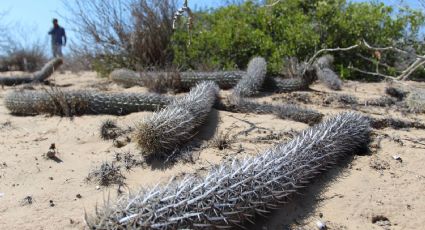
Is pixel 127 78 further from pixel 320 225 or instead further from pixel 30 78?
pixel 320 225

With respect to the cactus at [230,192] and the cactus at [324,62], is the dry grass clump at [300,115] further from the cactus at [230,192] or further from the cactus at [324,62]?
the cactus at [324,62]

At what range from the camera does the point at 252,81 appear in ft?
20.3

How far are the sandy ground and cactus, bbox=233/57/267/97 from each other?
0.92 meters

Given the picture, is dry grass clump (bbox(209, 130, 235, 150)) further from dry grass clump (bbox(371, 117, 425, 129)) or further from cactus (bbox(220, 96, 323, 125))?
dry grass clump (bbox(371, 117, 425, 129))

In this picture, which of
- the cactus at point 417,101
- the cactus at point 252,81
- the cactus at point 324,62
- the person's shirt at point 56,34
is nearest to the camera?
the cactus at point 417,101

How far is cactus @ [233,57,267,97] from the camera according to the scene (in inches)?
237

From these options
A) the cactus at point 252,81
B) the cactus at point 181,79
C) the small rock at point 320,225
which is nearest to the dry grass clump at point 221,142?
the small rock at point 320,225

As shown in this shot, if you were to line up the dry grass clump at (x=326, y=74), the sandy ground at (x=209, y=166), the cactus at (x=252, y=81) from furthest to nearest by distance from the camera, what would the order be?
1. the dry grass clump at (x=326, y=74)
2. the cactus at (x=252, y=81)
3. the sandy ground at (x=209, y=166)

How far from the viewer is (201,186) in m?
2.55

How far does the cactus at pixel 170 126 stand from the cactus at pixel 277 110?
71 cm

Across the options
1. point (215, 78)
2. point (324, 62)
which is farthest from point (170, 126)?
point (324, 62)

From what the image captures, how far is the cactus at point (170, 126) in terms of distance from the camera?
381cm

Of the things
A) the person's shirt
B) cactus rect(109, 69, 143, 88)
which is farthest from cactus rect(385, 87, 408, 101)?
the person's shirt

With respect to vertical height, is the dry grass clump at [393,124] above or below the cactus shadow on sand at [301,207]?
above
